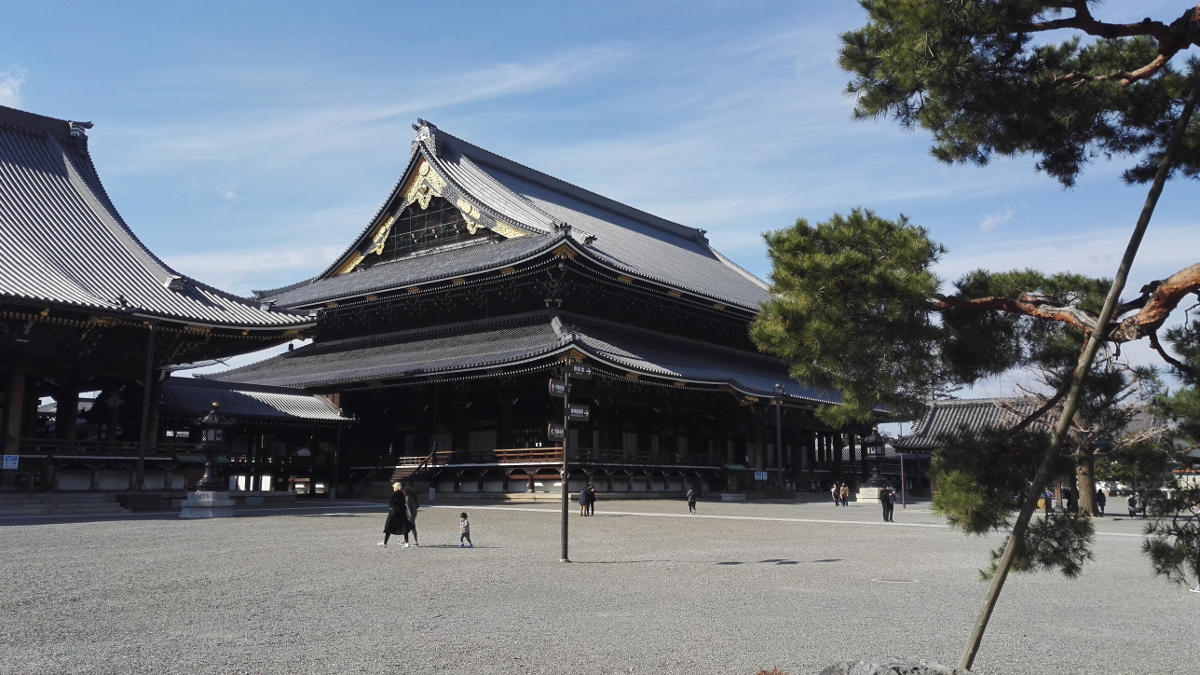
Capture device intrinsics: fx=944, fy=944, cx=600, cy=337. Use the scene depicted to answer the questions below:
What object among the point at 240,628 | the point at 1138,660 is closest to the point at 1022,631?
the point at 1138,660

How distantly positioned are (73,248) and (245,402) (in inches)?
326

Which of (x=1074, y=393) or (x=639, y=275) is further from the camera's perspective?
(x=639, y=275)

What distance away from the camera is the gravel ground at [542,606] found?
818 cm

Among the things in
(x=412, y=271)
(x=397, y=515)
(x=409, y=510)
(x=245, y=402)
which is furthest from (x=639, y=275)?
(x=397, y=515)

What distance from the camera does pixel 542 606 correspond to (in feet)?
35.9

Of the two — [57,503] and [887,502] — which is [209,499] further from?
[887,502]

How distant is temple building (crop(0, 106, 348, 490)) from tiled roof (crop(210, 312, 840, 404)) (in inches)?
213

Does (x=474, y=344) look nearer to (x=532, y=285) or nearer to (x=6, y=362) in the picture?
(x=532, y=285)

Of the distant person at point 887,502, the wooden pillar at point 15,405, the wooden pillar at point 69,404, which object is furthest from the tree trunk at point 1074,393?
the wooden pillar at point 69,404

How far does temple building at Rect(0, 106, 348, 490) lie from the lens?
26.8 m

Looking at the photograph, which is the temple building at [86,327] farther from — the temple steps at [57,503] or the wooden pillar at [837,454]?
the wooden pillar at [837,454]

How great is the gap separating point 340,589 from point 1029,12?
9.97 metres

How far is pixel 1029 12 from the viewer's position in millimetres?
6629

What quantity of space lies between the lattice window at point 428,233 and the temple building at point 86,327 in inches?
452
